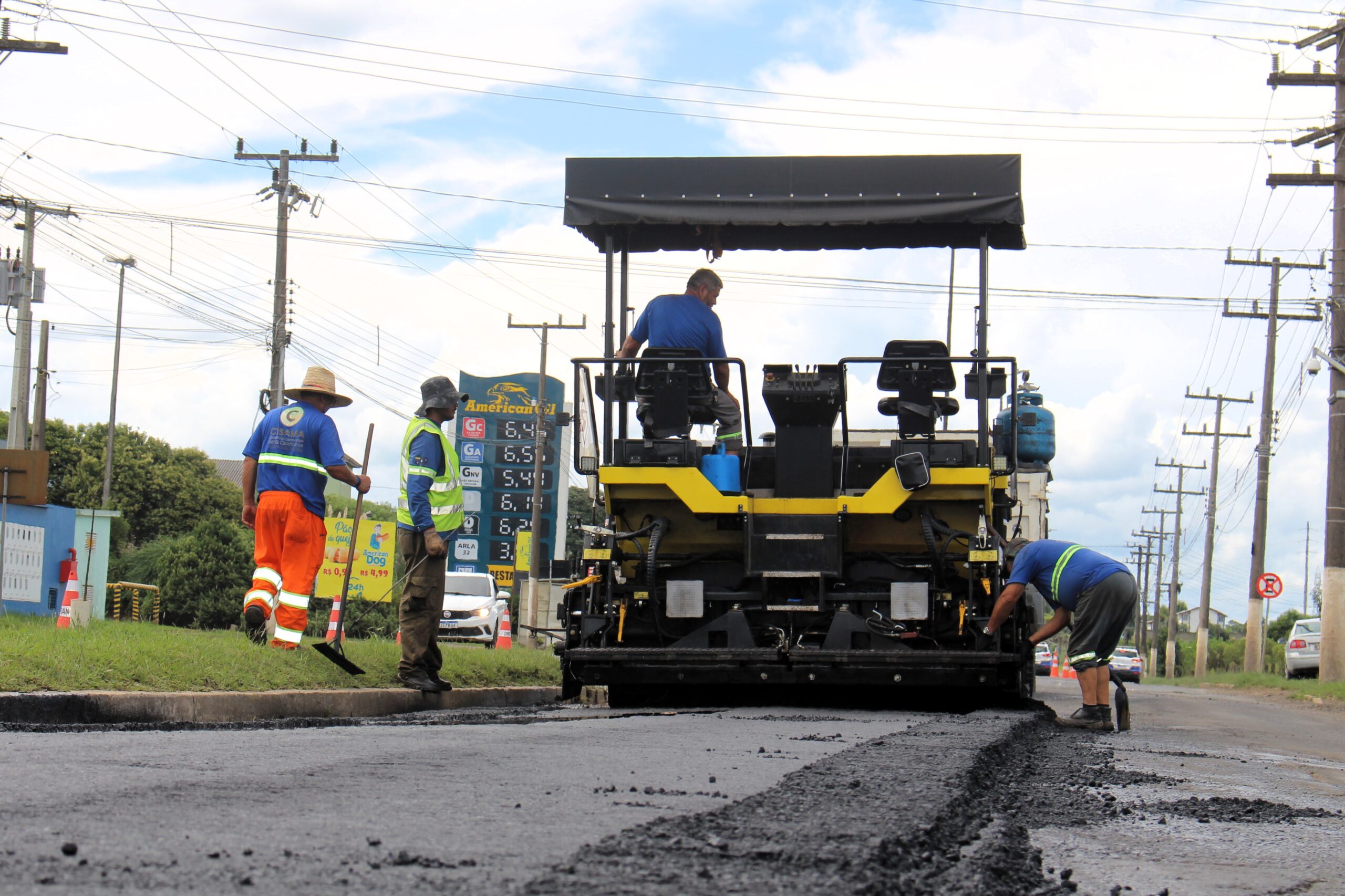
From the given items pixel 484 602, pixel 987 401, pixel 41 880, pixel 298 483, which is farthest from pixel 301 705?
pixel 484 602

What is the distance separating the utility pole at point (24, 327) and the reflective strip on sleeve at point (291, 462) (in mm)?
29523

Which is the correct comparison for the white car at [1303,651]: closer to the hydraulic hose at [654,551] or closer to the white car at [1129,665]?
the white car at [1129,665]

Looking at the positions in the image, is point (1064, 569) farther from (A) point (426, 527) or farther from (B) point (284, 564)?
(B) point (284, 564)

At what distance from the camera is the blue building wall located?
21.7 m

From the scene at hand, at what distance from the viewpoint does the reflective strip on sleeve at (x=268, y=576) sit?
8.27 meters

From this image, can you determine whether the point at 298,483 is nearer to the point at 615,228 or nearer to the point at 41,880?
the point at 615,228

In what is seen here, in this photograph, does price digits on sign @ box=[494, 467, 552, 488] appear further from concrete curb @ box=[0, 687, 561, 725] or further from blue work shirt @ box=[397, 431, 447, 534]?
blue work shirt @ box=[397, 431, 447, 534]

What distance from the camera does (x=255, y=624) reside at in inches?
328

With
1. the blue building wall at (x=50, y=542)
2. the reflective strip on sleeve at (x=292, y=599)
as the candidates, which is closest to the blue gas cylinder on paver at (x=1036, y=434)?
the reflective strip on sleeve at (x=292, y=599)

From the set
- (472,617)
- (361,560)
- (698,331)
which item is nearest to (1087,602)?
(698,331)

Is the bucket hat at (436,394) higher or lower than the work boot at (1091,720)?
higher

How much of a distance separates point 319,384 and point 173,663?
7.36 ft

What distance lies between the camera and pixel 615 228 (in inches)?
381

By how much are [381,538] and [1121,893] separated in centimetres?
2054
